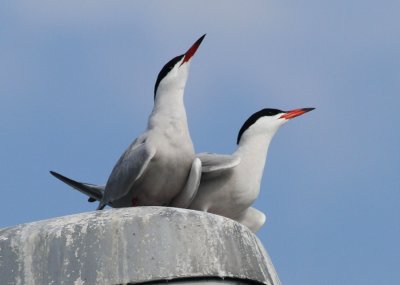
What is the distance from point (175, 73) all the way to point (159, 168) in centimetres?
83

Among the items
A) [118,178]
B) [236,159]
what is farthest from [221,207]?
[118,178]

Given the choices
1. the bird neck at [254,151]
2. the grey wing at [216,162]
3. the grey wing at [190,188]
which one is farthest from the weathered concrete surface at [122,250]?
the bird neck at [254,151]

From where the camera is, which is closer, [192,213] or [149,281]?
[149,281]

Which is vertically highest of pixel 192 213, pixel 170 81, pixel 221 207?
pixel 170 81

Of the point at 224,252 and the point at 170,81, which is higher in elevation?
the point at 170,81

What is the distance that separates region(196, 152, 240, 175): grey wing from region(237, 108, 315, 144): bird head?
1.38 ft

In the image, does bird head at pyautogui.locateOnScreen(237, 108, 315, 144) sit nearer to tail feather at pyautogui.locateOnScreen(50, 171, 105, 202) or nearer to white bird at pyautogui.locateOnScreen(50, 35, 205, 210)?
white bird at pyautogui.locateOnScreen(50, 35, 205, 210)

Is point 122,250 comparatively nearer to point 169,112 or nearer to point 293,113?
point 169,112

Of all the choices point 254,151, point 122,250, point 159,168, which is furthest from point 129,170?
point 122,250

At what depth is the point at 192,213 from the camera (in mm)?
4492

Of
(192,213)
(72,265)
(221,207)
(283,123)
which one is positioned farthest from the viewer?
(283,123)

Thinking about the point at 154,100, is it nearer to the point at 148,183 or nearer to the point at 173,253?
the point at 148,183

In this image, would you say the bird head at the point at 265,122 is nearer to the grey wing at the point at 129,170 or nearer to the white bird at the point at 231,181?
the white bird at the point at 231,181

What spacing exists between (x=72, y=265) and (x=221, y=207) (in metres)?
2.33
